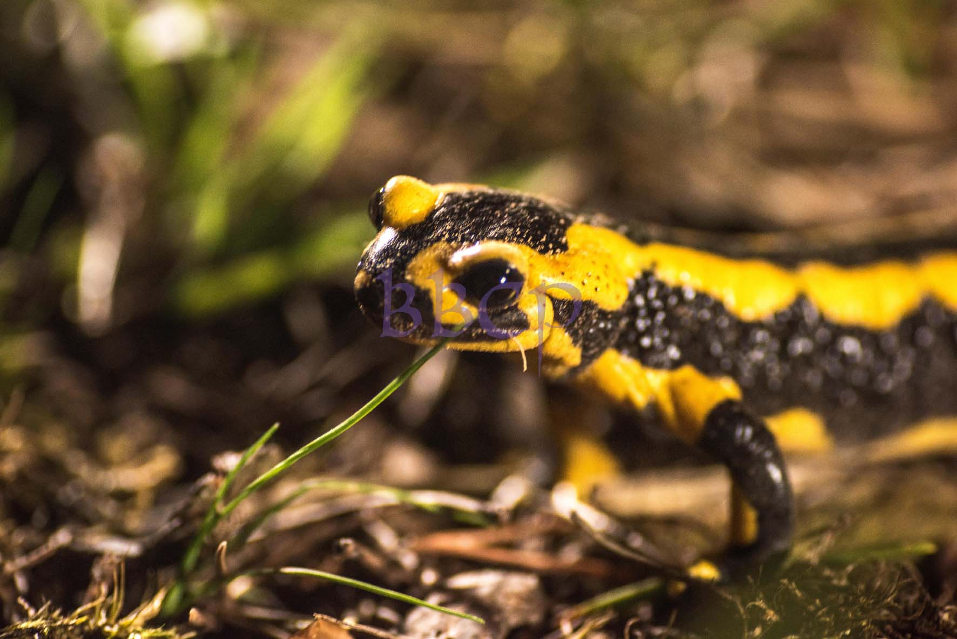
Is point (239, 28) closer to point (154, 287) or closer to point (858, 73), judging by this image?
point (154, 287)

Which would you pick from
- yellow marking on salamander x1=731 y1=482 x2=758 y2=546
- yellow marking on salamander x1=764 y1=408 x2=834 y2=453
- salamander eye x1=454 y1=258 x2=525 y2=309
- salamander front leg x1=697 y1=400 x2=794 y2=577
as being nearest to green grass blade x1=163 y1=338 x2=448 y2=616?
salamander eye x1=454 y1=258 x2=525 y2=309

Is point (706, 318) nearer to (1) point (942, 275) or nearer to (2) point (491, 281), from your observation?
(2) point (491, 281)

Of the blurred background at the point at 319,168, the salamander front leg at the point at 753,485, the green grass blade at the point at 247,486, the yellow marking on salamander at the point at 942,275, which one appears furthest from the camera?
the blurred background at the point at 319,168

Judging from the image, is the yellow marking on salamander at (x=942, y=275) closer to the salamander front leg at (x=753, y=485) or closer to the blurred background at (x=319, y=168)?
the blurred background at (x=319, y=168)

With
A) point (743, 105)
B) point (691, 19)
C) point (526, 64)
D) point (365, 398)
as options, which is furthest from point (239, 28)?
point (743, 105)

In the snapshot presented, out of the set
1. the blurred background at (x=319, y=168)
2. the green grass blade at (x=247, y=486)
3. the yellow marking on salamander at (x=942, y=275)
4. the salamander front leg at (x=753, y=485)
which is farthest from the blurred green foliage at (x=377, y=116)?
the salamander front leg at (x=753, y=485)
